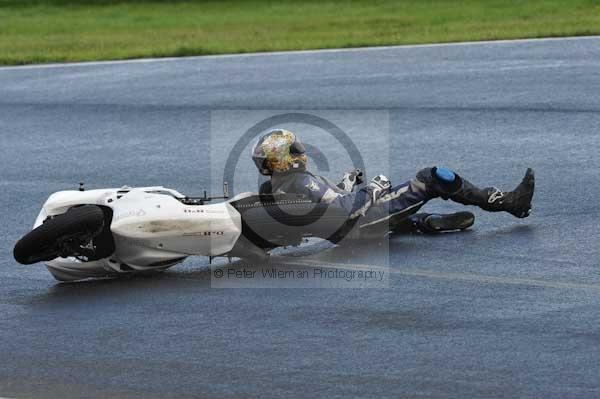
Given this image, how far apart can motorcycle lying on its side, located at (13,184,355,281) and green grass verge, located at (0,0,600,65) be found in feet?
42.5

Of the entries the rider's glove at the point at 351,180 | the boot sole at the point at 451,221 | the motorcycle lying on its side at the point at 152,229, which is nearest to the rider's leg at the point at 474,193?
the boot sole at the point at 451,221

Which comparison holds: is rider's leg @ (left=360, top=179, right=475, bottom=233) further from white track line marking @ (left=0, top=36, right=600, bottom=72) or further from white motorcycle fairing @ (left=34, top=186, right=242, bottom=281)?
white track line marking @ (left=0, top=36, right=600, bottom=72)

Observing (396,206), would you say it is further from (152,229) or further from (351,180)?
(152,229)

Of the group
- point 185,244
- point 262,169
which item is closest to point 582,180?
point 262,169

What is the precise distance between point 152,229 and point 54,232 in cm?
69

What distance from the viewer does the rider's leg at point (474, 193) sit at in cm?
1004

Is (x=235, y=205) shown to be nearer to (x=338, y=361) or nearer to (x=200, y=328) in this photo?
(x=200, y=328)

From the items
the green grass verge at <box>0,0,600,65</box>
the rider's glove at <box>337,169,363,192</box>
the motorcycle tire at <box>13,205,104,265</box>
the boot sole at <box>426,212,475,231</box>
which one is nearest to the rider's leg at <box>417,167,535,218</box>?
the boot sole at <box>426,212,475,231</box>

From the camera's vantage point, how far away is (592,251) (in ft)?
31.6

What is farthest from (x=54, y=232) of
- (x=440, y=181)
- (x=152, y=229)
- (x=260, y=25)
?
(x=260, y=25)

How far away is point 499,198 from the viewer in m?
10.5

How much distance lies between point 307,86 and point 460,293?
989 cm

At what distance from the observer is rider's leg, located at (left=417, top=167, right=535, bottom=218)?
1004cm

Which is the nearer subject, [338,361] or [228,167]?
[338,361]
